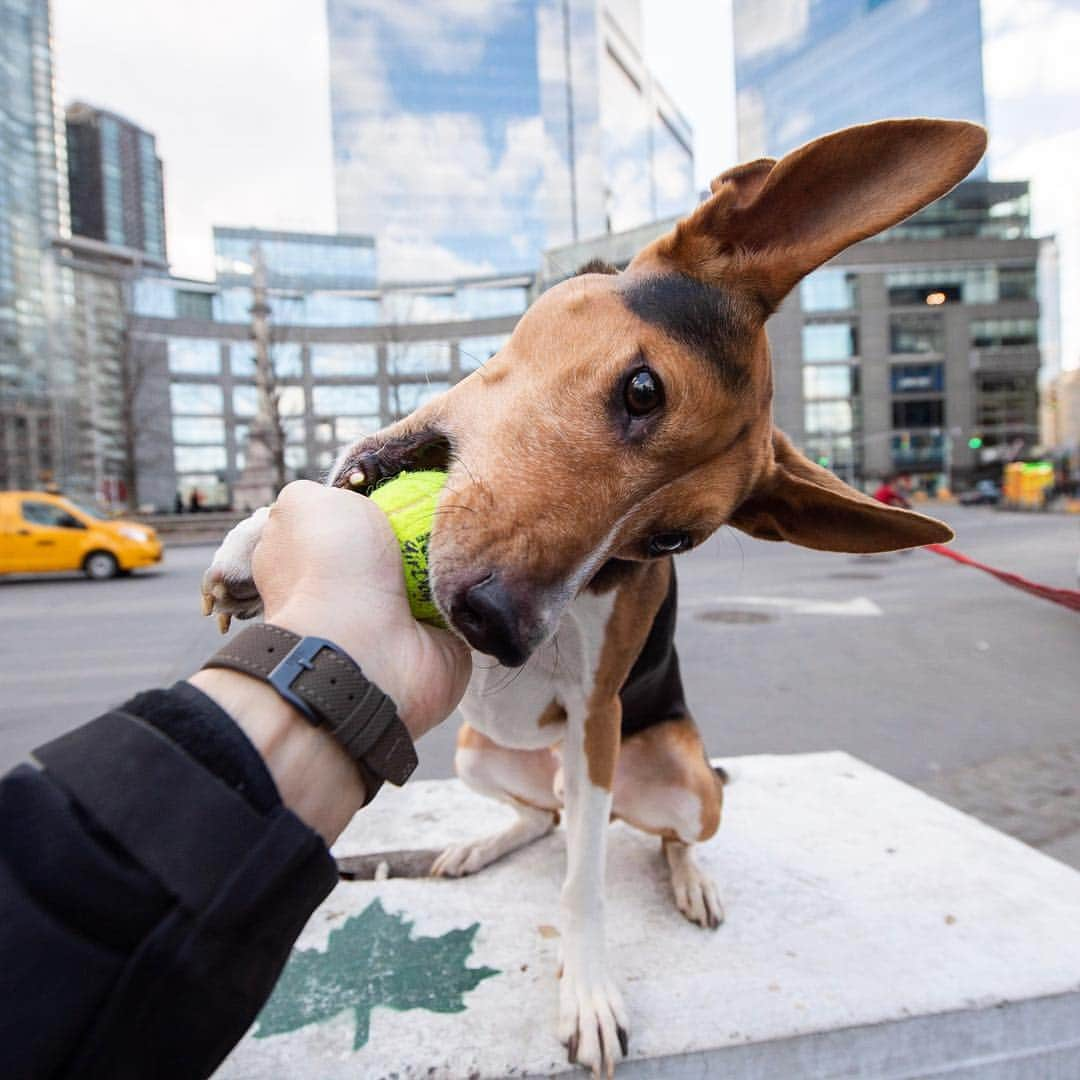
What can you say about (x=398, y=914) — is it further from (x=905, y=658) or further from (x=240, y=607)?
(x=905, y=658)

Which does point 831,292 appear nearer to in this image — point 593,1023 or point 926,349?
point 926,349

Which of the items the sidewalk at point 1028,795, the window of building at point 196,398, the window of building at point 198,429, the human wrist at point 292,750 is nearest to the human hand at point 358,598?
the human wrist at point 292,750

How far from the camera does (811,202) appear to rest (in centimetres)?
127

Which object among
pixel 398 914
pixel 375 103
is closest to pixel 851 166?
pixel 398 914

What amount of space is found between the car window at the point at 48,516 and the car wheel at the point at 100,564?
616 mm

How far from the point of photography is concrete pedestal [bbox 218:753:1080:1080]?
1.55m

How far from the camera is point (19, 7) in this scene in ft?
152

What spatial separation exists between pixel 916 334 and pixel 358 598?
204ft

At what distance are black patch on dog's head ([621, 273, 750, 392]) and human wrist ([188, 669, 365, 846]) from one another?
929 millimetres

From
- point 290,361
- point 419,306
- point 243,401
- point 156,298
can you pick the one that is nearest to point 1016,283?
point 419,306

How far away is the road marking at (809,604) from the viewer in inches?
305

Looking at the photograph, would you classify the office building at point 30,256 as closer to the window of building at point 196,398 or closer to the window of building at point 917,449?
the window of building at point 196,398

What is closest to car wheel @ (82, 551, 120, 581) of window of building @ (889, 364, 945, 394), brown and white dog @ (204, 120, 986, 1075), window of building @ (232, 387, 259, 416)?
brown and white dog @ (204, 120, 986, 1075)

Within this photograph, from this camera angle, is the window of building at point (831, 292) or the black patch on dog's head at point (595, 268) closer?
the black patch on dog's head at point (595, 268)
